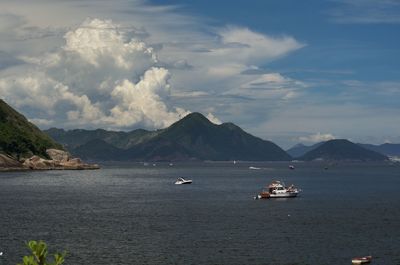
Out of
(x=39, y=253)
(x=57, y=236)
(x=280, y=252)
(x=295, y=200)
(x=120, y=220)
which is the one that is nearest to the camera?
(x=39, y=253)

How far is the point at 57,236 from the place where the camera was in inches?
4225

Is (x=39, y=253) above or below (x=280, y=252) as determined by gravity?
above

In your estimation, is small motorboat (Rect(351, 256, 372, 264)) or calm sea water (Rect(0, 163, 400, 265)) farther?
calm sea water (Rect(0, 163, 400, 265))

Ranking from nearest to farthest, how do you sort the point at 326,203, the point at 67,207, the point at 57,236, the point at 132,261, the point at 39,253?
the point at 39,253 < the point at 132,261 < the point at 57,236 < the point at 67,207 < the point at 326,203

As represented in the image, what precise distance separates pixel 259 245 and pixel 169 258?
18.5 metres

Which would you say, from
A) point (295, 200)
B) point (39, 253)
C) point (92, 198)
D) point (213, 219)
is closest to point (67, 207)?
point (92, 198)

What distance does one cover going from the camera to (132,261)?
85125mm

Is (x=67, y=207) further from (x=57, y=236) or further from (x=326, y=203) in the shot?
(x=326, y=203)

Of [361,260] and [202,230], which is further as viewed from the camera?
[202,230]

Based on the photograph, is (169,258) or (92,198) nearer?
(169,258)

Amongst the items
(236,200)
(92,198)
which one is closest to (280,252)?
(236,200)

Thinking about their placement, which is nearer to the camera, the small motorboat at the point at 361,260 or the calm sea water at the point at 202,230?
the small motorboat at the point at 361,260

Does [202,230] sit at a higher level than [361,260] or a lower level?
higher

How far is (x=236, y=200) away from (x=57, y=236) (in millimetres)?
92127
